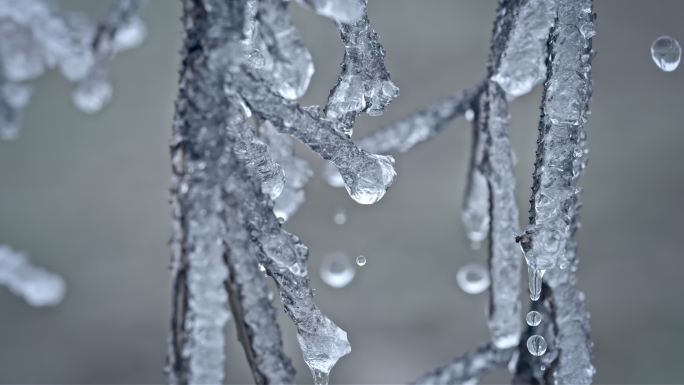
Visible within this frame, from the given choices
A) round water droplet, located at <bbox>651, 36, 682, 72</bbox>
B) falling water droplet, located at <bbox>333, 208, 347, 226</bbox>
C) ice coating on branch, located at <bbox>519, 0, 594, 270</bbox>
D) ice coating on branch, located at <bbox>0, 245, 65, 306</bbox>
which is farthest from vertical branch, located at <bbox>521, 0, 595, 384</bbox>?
falling water droplet, located at <bbox>333, 208, 347, 226</bbox>

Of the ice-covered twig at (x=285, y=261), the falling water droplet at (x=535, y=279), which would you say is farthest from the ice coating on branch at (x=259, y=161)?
the falling water droplet at (x=535, y=279)

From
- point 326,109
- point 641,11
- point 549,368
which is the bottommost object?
point 549,368

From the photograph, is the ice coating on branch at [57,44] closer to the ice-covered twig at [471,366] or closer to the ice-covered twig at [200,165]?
the ice-covered twig at [200,165]

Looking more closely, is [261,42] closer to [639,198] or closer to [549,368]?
[549,368]

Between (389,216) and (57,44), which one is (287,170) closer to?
(57,44)

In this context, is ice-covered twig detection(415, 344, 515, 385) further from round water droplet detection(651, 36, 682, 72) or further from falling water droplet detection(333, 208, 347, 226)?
falling water droplet detection(333, 208, 347, 226)

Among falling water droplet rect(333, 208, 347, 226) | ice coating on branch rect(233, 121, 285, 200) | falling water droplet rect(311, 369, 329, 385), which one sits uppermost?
falling water droplet rect(333, 208, 347, 226)

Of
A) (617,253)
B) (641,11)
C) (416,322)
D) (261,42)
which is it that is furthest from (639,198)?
(261,42)
